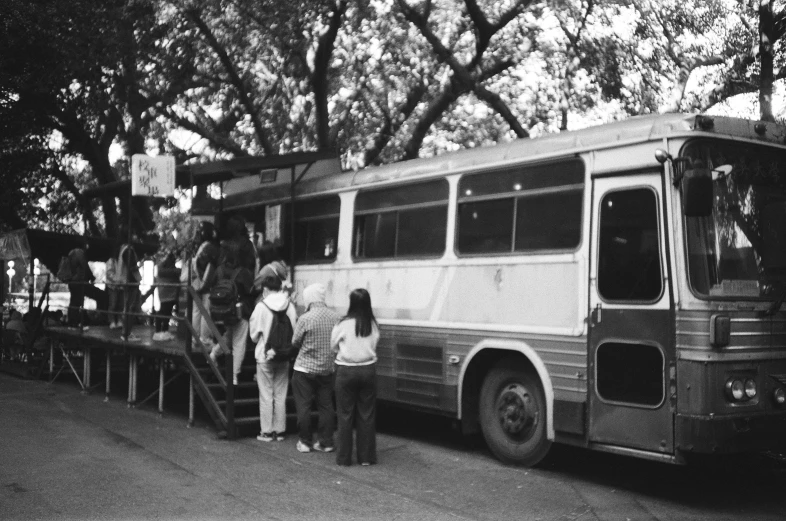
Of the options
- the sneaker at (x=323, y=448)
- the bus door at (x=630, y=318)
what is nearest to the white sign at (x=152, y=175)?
the sneaker at (x=323, y=448)

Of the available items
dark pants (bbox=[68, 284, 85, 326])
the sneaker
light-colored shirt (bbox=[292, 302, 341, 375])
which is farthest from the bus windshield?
dark pants (bbox=[68, 284, 85, 326])

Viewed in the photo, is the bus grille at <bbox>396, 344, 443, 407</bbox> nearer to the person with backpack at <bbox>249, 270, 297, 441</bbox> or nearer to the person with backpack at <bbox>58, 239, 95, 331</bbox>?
the person with backpack at <bbox>249, 270, 297, 441</bbox>

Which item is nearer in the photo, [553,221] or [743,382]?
[743,382]

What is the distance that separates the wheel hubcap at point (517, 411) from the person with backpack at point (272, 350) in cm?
254

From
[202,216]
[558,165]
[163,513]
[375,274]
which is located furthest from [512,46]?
[163,513]

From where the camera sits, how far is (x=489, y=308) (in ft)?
31.6

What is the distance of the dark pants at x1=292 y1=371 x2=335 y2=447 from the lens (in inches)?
389

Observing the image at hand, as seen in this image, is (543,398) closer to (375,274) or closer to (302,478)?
(302,478)

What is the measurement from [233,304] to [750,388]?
6118 millimetres

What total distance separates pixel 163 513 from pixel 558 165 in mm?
4702

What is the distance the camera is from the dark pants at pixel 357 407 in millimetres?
9156

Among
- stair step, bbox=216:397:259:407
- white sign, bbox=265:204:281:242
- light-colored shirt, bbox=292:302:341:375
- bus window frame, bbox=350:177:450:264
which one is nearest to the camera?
light-colored shirt, bbox=292:302:341:375

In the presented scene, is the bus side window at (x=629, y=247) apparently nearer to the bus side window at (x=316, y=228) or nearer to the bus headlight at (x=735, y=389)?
the bus headlight at (x=735, y=389)

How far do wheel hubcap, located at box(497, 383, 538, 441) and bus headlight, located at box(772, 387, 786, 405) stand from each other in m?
2.19
